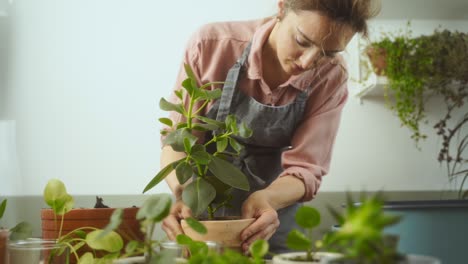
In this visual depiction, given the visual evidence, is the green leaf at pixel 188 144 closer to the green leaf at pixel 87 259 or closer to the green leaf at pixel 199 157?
the green leaf at pixel 199 157

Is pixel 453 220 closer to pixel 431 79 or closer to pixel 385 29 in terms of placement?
pixel 431 79

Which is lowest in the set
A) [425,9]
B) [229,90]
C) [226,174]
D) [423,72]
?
[226,174]

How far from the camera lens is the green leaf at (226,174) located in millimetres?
717

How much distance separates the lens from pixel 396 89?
6.88ft

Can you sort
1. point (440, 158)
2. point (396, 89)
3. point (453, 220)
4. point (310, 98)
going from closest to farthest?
point (453, 220) < point (310, 98) < point (396, 89) < point (440, 158)

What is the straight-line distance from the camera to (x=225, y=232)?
672mm

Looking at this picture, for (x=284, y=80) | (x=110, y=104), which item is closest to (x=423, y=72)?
(x=284, y=80)

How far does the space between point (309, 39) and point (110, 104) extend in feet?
4.60

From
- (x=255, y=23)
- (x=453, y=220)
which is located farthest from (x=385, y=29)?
(x=453, y=220)

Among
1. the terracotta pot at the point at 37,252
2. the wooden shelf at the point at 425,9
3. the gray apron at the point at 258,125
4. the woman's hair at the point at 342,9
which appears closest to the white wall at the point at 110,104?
the wooden shelf at the point at 425,9

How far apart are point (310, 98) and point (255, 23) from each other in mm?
288

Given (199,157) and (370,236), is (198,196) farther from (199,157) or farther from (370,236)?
(370,236)

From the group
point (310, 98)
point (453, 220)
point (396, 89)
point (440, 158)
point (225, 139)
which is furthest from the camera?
point (440, 158)

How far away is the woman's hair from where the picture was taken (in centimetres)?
112
